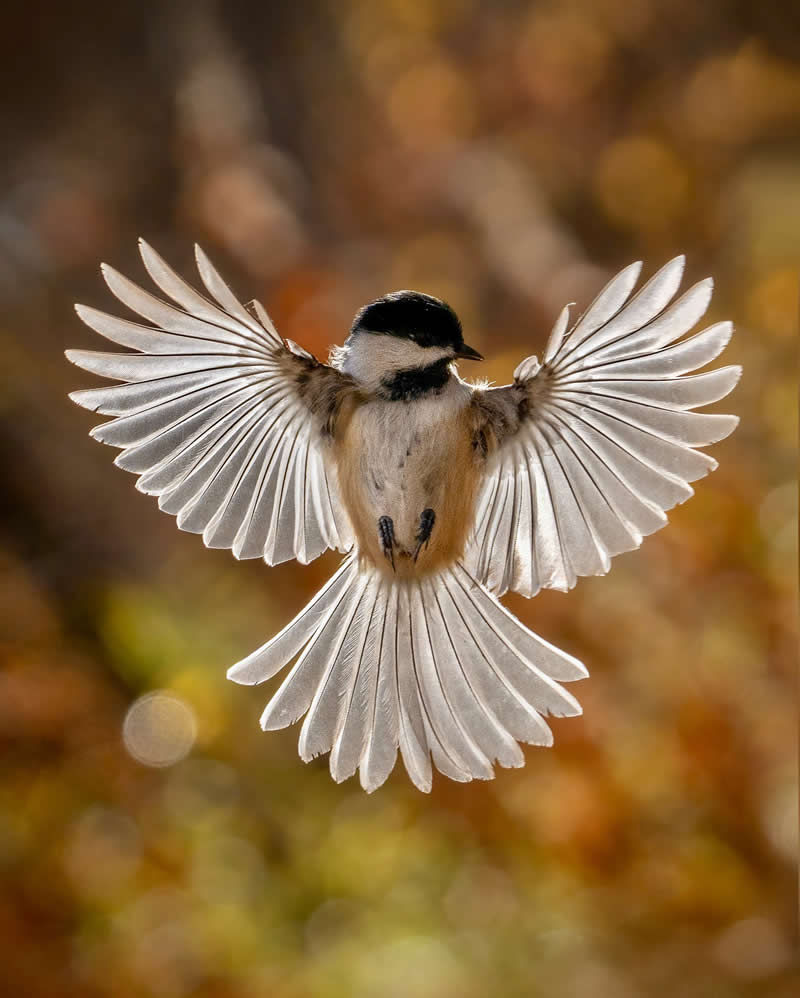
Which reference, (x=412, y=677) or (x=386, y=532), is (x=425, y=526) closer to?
(x=386, y=532)

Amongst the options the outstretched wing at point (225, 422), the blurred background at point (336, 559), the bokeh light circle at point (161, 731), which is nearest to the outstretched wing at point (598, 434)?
the outstretched wing at point (225, 422)

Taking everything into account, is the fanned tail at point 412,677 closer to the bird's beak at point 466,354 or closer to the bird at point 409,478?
the bird at point 409,478

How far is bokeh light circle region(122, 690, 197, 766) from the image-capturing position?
2.27 m

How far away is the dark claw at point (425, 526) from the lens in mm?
794

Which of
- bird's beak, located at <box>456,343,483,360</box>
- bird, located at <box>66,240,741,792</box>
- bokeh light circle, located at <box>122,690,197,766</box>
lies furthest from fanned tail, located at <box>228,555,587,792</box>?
bokeh light circle, located at <box>122,690,197,766</box>

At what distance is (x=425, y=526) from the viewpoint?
798 millimetres

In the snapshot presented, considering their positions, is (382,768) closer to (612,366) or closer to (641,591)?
(612,366)

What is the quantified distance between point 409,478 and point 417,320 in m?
0.14

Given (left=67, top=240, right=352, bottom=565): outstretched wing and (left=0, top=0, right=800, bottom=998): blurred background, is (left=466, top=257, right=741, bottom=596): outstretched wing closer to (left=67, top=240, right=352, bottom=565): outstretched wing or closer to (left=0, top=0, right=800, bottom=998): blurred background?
(left=67, top=240, right=352, bottom=565): outstretched wing

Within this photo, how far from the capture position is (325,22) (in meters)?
2.59

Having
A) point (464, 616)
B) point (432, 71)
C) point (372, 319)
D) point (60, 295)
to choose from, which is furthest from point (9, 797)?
point (432, 71)

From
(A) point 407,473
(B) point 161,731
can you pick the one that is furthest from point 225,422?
(B) point 161,731

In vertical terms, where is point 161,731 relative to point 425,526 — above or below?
above

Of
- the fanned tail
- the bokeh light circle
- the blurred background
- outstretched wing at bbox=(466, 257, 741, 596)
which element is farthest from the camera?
the bokeh light circle
